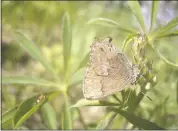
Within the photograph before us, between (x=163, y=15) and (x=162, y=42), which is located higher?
(x=163, y=15)

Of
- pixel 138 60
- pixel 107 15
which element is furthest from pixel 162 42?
pixel 138 60

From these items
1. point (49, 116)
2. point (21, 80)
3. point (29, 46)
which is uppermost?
point (29, 46)

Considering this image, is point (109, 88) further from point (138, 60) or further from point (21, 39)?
point (21, 39)

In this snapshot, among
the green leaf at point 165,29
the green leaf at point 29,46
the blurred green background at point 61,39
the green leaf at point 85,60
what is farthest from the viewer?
the blurred green background at point 61,39

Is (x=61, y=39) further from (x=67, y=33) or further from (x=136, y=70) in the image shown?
(x=136, y=70)

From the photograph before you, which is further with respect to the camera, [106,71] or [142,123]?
[142,123]

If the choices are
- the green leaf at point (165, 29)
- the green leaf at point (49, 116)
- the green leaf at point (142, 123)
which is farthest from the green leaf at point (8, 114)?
the green leaf at point (165, 29)

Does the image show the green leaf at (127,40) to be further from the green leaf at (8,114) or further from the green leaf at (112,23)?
the green leaf at (8,114)

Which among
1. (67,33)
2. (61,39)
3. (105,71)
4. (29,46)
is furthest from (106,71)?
(61,39)
